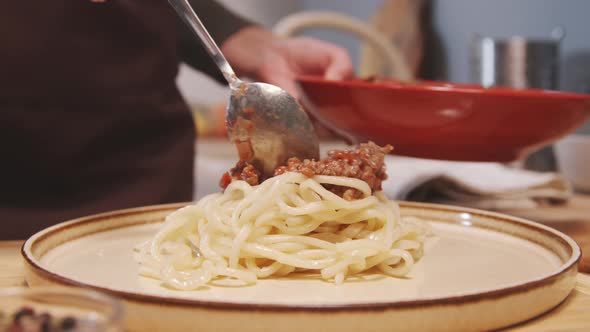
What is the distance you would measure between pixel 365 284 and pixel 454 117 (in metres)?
0.62

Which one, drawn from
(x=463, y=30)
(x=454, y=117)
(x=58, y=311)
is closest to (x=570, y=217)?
(x=454, y=117)

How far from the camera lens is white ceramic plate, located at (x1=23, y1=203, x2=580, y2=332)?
79 cm

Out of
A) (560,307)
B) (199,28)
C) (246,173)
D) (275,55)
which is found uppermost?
(199,28)

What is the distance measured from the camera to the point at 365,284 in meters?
1.07

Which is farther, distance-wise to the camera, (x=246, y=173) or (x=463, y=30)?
(x=463, y=30)

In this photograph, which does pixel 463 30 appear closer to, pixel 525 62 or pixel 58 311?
pixel 525 62

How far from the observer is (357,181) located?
48.2 inches

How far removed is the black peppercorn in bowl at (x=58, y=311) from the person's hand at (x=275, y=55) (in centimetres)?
167

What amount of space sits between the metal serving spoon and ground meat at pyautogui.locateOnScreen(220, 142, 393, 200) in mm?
22

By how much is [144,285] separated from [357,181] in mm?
410

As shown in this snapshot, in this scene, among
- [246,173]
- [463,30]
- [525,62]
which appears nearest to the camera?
[246,173]

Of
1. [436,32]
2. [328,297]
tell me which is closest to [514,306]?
[328,297]

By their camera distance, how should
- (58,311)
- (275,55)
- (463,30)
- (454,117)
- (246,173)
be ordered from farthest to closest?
(463,30), (275,55), (454,117), (246,173), (58,311)

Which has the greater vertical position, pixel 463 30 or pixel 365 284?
pixel 463 30
